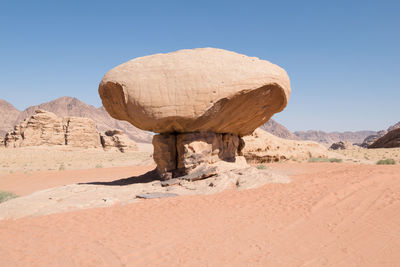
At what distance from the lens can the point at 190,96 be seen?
7.36 metres

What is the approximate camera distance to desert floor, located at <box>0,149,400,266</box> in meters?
3.53

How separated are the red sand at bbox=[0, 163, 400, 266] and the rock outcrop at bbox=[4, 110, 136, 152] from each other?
32.8 metres

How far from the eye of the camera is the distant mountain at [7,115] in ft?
314

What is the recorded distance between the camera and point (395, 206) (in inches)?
189

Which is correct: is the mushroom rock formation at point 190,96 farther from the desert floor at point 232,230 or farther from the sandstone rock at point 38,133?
the sandstone rock at point 38,133

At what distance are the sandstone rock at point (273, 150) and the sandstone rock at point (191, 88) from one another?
6914 millimetres

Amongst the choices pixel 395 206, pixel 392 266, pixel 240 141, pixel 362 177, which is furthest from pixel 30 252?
pixel 240 141

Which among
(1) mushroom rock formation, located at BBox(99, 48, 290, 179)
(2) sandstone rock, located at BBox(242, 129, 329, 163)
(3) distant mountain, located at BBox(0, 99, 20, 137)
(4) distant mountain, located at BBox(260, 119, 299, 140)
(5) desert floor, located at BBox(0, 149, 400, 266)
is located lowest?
(5) desert floor, located at BBox(0, 149, 400, 266)

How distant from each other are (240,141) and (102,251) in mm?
7440

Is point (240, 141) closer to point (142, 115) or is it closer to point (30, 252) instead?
point (142, 115)

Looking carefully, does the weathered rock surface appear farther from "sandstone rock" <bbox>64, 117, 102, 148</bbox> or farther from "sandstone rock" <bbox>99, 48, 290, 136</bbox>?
"sandstone rock" <bbox>64, 117, 102, 148</bbox>

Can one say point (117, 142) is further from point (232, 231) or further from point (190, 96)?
point (232, 231)

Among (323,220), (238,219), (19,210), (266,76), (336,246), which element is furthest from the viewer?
(266,76)

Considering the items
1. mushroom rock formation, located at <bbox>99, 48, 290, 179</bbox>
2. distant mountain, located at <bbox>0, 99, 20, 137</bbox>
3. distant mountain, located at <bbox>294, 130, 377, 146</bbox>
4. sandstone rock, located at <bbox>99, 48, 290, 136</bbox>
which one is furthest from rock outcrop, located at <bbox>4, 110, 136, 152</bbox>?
distant mountain, located at <bbox>294, 130, 377, 146</bbox>
